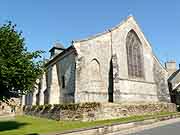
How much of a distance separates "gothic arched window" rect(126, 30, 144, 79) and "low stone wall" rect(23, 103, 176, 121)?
6.06 metres

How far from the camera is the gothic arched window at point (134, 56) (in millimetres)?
33438

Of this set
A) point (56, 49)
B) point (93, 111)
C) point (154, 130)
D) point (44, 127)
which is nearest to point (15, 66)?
point (44, 127)

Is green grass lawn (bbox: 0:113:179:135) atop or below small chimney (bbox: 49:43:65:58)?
below

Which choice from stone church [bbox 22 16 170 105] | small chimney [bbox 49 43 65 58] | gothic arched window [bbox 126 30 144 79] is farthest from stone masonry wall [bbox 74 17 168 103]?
small chimney [bbox 49 43 65 58]

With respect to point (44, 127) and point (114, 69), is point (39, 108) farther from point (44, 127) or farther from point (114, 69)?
point (44, 127)

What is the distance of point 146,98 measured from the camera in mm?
33281

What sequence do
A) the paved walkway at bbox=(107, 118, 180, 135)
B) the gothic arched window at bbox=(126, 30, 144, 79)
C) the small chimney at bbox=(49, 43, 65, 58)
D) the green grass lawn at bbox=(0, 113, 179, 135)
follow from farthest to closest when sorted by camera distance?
the small chimney at bbox=(49, 43, 65, 58) → the gothic arched window at bbox=(126, 30, 144, 79) → the green grass lawn at bbox=(0, 113, 179, 135) → the paved walkway at bbox=(107, 118, 180, 135)

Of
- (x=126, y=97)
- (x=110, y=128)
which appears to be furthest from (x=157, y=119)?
(x=126, y=97)

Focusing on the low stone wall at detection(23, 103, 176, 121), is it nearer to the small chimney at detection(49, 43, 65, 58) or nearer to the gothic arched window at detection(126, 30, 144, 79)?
the gothic arched window at detection(126, 30, 144, 79)

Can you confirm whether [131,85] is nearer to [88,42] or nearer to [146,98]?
[146,98]

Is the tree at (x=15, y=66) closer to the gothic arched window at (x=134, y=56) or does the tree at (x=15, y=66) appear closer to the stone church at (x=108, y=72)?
the stone church at (x=108, y=72)

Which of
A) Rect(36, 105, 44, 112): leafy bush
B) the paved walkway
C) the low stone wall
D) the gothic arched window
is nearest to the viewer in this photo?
the paved walkway

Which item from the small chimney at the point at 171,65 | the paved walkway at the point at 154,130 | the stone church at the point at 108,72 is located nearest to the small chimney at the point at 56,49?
the stone church at the point at 108,72

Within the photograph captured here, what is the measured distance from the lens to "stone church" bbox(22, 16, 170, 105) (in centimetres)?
2881
